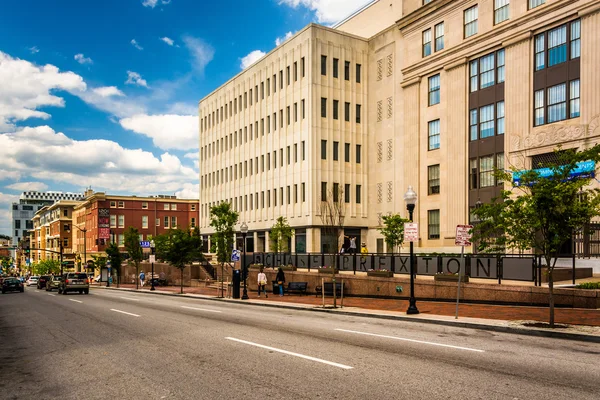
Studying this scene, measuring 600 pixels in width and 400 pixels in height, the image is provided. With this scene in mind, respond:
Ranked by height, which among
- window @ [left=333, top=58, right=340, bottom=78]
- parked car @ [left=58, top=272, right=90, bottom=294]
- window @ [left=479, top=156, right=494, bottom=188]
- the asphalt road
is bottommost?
parked car @ [left=58, top=272, right=90, bottom=294]

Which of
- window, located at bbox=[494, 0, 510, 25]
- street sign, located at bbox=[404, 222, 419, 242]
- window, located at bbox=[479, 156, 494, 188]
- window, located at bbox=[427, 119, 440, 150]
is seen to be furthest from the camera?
window, located at bbox=[427, 119, 440, 150]

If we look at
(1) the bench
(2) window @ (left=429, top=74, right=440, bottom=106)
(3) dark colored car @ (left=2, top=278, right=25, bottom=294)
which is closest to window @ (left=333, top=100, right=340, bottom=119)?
(2) window @ (left=429, top=74, right=440, bottom=106)

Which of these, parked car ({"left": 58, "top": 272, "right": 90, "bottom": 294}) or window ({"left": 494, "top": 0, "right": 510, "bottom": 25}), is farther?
parked car ({"left": 58, "top": 272, "right": 90, "bottom": 294})

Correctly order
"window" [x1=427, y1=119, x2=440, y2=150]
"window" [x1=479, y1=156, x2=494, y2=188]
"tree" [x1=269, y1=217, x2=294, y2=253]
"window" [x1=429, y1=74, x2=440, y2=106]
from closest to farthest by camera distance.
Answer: "window" [x1=479, y1=156, x2=494, y2=188] < "window" [x1=429, y1=74, x2=440, y2=106] < "window" [x1=427, y1=119, x2=440, y2=150] < "tree" [x1=269, y1=217, x2=294, y2=253]

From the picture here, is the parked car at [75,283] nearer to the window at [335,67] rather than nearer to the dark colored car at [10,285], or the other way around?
the dark colored car at [10,285]

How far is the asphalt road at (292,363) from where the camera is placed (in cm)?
771

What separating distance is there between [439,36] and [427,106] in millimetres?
5809

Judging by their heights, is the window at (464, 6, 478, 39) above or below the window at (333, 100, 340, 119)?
above

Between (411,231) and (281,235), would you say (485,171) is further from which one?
(411,231)

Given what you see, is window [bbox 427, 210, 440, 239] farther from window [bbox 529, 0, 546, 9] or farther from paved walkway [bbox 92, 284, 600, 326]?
paved walkway [bbox 92, 284, 600, 326]

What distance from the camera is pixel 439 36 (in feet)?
141

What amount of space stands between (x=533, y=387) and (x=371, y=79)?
158 ft

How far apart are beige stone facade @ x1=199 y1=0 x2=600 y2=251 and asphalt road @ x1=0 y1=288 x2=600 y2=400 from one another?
16384mm

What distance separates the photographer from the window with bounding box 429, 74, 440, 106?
43.3 m
